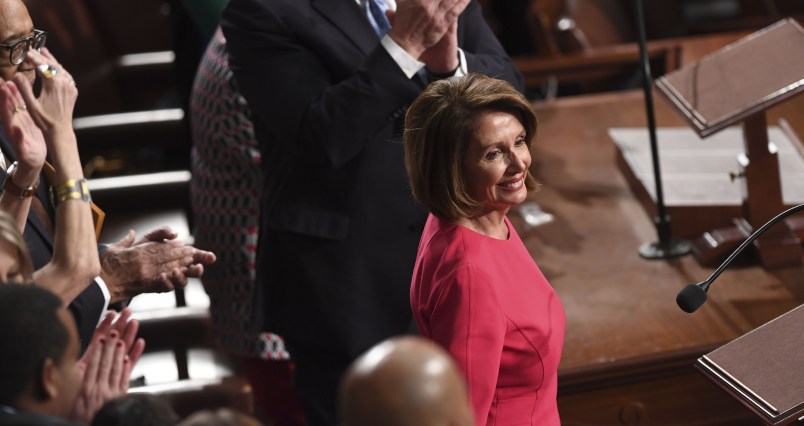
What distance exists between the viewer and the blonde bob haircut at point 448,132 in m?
1.91

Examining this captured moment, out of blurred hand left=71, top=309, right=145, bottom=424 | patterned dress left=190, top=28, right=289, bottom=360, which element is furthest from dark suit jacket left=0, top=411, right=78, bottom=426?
patterned dress left=190, top=28, right=289, bottom=360

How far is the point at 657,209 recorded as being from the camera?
125 inches

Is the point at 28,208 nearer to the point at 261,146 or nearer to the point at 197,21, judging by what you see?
the point at 261,146

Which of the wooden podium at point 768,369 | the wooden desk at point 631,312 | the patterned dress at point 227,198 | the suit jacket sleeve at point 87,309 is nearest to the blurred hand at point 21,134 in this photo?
the suit jacket sleeve at point 87,309

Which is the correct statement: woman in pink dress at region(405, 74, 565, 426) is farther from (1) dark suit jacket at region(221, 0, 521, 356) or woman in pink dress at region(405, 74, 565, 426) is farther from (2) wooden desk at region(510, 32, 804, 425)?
(2) wooden desk at region(510, 32, 804, 425)

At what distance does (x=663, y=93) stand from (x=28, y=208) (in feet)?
5.21

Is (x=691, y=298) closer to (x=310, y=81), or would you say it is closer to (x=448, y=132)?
(x=448, y=132)

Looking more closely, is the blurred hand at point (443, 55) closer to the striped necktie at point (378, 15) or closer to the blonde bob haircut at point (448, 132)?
the striped necktie at point (378, 15)

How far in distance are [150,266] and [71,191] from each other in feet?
1.12

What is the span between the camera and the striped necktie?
8.60 ft

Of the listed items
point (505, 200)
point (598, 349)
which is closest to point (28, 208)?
point (505, 200)

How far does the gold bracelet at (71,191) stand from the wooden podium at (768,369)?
109 cm

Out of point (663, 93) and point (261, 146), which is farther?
point (663, 93)

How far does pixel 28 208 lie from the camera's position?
2127 millimetres
